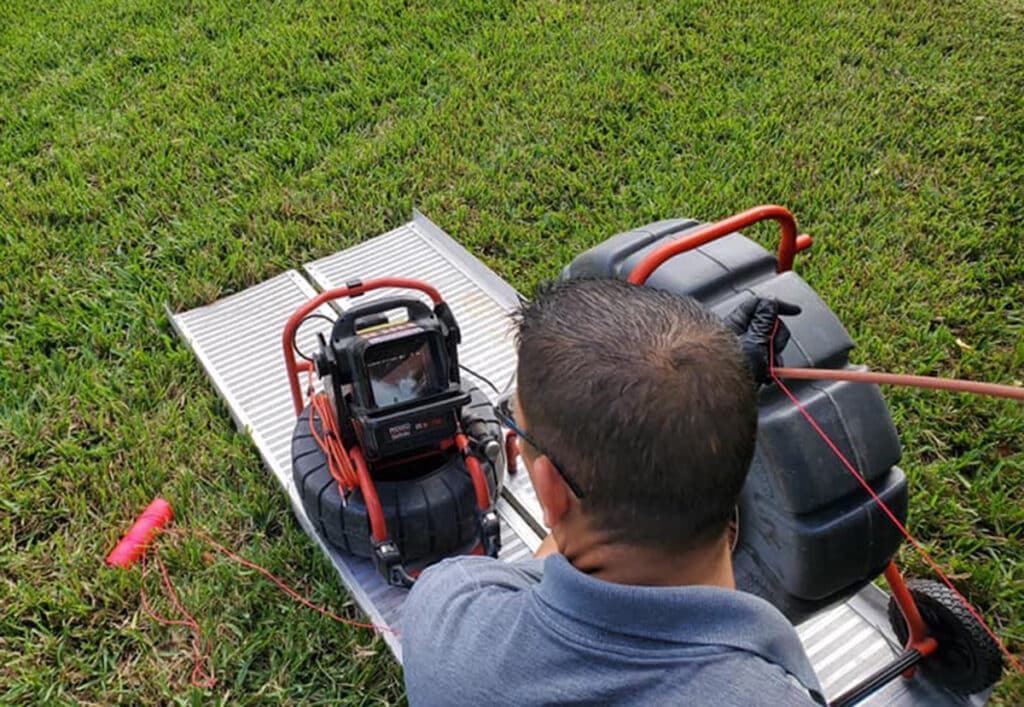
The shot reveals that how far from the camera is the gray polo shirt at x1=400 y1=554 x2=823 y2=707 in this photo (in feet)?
3.54

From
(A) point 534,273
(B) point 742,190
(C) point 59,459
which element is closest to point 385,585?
(C) point 59,459

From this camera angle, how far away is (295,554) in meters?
2.56

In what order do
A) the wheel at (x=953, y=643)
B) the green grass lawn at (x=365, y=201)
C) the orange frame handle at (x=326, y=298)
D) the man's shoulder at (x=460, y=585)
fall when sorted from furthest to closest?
the green grass lawn at (x=365, y=201) → the orange frame handle at (x=326, y=298) → the wheel at (x=953, y=643) → the man's shoulder at (x=460, y=585)

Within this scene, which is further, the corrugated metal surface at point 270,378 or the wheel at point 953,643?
the corrugated metal surface at point 270,378

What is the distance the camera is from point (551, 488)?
124 cm

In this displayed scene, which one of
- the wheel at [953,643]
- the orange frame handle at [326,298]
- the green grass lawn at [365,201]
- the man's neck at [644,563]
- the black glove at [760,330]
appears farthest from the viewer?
the green grass lawn at [365,201]

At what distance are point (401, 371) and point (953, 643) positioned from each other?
61.2 inches

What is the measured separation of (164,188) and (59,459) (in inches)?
65.4

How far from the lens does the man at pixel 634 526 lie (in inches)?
43.6

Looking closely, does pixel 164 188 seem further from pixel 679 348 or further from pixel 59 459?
pixel 679 348

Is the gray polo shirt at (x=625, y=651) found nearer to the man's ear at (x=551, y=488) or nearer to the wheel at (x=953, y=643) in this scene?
the man's ear at (x=551, y=488)

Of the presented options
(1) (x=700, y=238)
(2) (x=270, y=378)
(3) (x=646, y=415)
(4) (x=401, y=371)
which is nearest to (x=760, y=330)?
(1) (x=700, y=238)

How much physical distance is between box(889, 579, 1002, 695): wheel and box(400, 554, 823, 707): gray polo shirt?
3.55 feet

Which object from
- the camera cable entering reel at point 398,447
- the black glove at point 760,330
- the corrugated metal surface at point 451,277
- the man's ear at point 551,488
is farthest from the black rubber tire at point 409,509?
the man's ear at point 551,488
